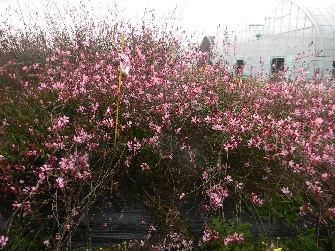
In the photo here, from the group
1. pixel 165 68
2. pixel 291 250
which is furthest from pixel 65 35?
pixel 291 250

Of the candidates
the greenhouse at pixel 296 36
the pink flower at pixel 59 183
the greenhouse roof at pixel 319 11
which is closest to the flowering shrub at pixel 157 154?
the pink flower at pixel 59 183

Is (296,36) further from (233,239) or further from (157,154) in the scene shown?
(233,239)

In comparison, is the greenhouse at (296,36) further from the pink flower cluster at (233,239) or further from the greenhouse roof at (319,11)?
the pink flower cluster at (233,239)

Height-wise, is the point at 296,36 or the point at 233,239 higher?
the point at 296,36

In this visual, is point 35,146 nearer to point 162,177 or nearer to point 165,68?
point 162,177

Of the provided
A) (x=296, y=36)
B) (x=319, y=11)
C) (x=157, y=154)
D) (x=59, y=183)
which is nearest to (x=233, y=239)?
(x=157, y=154)

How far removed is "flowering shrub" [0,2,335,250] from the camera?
302 cm

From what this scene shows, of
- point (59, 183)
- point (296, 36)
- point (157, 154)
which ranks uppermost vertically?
point (296, 36)

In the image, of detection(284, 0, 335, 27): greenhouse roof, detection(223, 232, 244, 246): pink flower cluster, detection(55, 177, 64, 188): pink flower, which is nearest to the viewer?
detection(55, 177, 64, 188): pink flower

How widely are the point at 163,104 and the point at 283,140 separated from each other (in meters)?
1.18

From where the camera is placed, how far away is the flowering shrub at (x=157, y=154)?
3.02 meters

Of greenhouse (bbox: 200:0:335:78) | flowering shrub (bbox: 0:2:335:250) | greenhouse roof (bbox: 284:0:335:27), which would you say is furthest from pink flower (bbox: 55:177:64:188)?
greenhouse roof (bbox: 284:0:335:27)

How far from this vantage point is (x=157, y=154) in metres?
3.53

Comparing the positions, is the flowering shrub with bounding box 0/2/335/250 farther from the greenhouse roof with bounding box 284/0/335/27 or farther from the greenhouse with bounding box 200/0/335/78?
the greenhouse roof with bounding box 284/0/335/27
